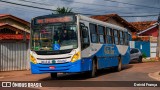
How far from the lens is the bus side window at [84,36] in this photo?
1787 cm

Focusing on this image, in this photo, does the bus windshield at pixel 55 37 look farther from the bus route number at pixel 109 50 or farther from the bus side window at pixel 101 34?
the bus route number at pixel 109 50

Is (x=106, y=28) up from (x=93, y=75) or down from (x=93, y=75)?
up

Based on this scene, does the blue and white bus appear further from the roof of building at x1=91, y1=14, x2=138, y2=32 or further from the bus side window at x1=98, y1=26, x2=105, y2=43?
the roof of building at x1=91, y1=14, x2=138, y2=32

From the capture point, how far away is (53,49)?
1734 cm

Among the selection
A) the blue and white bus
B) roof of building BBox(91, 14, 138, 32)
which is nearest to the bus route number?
the blue and white bus

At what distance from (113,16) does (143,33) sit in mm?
10045

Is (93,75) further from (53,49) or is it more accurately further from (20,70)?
(20,70)

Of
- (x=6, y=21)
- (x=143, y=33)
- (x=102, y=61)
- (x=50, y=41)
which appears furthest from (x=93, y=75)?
(x=143, y=33)

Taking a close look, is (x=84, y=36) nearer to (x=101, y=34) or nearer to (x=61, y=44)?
(x=61, y=44)

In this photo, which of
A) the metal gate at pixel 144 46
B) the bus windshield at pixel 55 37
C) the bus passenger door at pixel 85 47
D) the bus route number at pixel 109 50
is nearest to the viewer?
Answer: the bus windshield at pixel 55 37

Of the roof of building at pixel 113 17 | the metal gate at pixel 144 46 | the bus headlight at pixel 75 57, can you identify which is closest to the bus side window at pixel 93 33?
the bus headlight at pixel 75 57

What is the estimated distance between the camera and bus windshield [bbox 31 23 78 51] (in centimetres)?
1738

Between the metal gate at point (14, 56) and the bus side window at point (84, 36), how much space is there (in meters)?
7.67

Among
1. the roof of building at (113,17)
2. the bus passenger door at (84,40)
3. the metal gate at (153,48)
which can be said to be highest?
the roof of building at (113,17)
